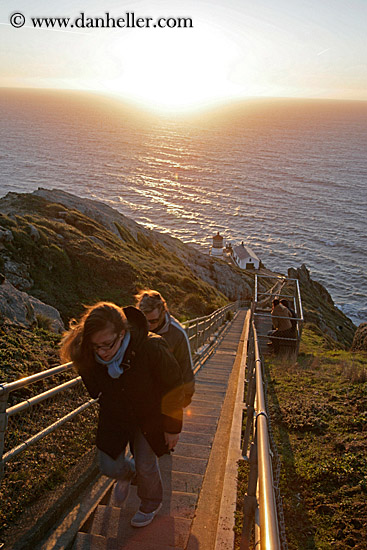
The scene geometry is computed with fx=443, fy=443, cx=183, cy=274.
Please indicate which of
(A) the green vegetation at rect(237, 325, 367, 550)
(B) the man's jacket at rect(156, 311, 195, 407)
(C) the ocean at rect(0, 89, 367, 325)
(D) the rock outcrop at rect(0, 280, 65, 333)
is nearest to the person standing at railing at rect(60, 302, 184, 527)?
(B) the man's jacket at rect(156, 311, 195, 407)

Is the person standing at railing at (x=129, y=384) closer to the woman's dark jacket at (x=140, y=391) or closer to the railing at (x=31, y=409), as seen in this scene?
the woman's dark jacket at (x=140, y=391)

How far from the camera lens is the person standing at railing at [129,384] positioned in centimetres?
267

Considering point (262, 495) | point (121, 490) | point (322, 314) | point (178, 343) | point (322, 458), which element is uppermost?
point (178, 343)

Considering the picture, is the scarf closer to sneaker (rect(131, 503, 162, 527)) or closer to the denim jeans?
the denim jeans

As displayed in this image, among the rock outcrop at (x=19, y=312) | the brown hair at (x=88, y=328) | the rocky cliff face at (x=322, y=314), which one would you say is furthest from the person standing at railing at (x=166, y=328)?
the rocky cliff face at (x=322, y=314)

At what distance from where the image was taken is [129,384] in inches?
109

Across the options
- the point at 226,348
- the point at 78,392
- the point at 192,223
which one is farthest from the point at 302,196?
the point at 78,392

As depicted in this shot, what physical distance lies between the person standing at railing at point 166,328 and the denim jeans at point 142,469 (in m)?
0.64

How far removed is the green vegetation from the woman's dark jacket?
3.80 ft

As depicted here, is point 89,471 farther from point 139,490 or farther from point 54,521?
point 139,490

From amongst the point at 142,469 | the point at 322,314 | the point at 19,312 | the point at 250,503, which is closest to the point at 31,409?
the point at 142,469

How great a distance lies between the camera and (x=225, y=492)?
3.73 metres

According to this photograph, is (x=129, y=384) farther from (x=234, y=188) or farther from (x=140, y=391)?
(x=234, y=188)

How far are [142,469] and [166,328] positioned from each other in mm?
A: 1075
